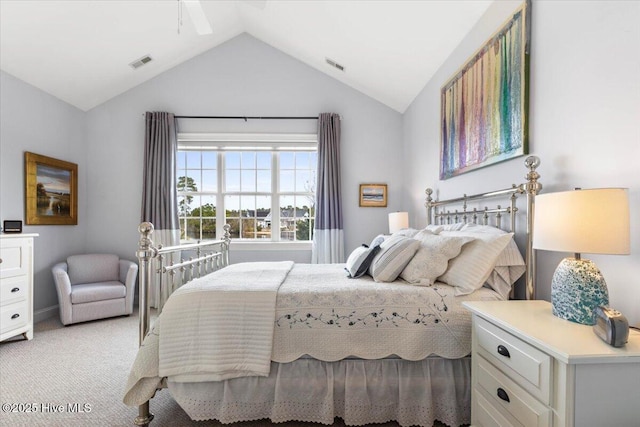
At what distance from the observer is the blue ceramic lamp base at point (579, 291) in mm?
1229

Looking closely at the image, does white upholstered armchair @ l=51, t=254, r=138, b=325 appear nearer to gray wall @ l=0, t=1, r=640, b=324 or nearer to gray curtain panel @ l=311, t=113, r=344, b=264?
gray wall @ l=0, t=1, r=640, b=324

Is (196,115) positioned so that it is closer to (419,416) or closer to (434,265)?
(434,265)

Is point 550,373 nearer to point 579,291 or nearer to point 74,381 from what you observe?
point 579,291

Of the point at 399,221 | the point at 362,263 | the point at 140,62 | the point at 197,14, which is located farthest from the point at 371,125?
the point at 140,62

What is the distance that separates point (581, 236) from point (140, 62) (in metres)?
4.67

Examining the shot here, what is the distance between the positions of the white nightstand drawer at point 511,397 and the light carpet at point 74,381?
2.10 ft

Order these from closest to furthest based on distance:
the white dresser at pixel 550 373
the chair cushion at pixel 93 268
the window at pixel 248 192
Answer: the white dresser at pixel 550 373 < the chair cushion at pixel 93 268 < the window at pixel 248 192

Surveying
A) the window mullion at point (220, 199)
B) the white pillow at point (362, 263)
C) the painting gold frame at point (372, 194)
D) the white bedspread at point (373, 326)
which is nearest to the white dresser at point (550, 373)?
the white bedspread at point (373, 326)

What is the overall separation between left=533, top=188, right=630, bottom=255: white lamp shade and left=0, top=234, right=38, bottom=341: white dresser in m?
3.97

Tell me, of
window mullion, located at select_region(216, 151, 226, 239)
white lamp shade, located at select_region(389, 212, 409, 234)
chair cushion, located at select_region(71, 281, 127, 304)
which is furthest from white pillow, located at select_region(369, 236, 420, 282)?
chair cushion, located at select_region(71, 281, 127, 304)

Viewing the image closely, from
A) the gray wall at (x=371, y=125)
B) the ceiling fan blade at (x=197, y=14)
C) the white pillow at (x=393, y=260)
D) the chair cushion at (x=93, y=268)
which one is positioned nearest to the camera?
the gray wall at (x=371, y=125)

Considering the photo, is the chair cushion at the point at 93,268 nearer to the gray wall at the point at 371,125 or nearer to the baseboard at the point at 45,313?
the gray wall at the point at 371,125

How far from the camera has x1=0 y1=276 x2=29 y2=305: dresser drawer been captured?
9.45 feet

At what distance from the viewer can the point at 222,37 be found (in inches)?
171
